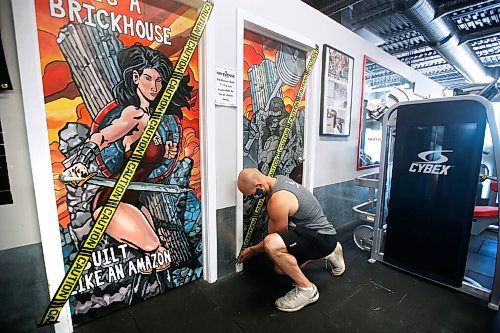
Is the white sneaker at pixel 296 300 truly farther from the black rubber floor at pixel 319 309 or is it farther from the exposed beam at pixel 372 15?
the exposed beam at pixel 372 15

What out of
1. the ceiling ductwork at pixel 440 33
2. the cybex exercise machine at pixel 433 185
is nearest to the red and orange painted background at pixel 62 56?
the cybex exercise machine at pixel 433 185

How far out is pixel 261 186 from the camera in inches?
71.2

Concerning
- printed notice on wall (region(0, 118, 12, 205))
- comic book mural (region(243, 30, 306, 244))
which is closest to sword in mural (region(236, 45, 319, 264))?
comic book mural (region(243, 30, 306, 244))

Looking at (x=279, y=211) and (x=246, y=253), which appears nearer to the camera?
(x=279, y=211)

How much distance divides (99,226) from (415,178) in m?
2.54

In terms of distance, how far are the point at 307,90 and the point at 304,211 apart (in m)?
1.41

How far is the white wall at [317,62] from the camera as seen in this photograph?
1810 millimetres

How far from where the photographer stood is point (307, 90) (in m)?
2.52

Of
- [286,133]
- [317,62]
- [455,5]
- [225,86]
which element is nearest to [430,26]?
[455,5]

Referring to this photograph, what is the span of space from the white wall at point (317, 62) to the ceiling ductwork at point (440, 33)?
1.85 ft

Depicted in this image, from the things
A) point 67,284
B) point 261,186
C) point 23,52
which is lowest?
point 67,284

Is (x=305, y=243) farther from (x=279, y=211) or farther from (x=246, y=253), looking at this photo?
(x=246, y=253)

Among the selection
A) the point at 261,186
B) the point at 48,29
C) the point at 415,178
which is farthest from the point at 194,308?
the point at 415,178

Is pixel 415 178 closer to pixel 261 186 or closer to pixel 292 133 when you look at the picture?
pixel 292 133
